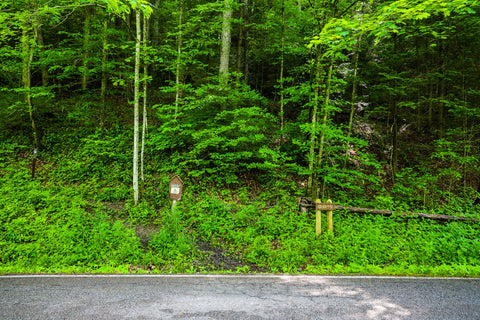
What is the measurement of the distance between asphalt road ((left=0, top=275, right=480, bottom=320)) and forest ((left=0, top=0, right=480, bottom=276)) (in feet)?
2.32

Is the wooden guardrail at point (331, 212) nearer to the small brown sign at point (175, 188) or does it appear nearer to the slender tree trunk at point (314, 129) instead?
the slender tree trunk at point (314, 129)

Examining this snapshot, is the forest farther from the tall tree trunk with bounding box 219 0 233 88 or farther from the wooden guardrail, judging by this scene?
the wooden guardrail

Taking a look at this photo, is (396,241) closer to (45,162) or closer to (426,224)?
(426,224)

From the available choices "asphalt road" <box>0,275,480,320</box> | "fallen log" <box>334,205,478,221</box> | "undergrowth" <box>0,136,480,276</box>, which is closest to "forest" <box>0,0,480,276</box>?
"undergrowth" <box>0,136,480,276</box>

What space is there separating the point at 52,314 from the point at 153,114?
41.8 feet

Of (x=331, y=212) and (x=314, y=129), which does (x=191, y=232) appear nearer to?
(x=331, y=212)

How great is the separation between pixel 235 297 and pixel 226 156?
6790 millimetres

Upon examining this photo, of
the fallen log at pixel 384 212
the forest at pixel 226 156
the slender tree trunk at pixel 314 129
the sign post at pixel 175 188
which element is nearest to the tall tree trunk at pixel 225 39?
the forest at pixel 226 156

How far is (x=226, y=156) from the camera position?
33.3 ft

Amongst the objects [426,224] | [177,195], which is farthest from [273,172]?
[426,224]

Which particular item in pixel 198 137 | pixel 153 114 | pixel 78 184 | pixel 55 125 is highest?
pixel 153 114

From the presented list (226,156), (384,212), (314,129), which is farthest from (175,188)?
(384,212)

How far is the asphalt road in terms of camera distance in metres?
3.28

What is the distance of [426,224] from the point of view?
23.5ft
